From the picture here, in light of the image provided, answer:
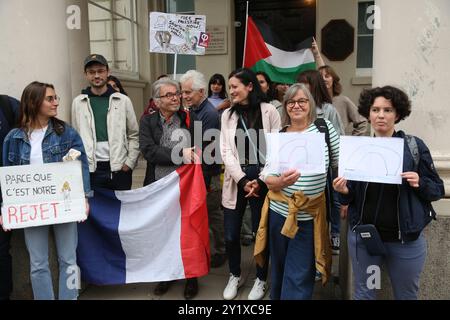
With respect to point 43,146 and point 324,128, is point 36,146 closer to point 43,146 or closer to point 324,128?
point 43,146

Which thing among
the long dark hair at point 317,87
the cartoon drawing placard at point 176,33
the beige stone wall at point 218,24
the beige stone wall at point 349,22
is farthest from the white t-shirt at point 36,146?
the beige stone wall at point 349,22

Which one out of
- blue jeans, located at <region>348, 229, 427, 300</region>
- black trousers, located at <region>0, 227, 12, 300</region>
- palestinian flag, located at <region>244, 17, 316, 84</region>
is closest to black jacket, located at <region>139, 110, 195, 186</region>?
black trousers, located at <region>0, 227, 12, 300</region>

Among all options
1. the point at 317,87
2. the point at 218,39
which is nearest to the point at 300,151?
the point at 317,87

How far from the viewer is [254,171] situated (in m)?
3.36

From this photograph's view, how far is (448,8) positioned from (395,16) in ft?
1.17

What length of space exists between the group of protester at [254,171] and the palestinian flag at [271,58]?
130cm

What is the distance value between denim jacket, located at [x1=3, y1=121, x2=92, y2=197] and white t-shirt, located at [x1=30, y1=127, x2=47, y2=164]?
2 centimetres

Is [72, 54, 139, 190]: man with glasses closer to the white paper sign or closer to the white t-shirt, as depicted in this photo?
the white t-shirt

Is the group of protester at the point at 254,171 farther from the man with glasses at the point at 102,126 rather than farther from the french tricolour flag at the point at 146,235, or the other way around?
the french tricolour flag at the point at 146,235

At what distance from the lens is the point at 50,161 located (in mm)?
3084

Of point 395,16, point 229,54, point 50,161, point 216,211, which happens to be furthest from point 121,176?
point 229,54

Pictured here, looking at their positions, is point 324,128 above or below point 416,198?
above

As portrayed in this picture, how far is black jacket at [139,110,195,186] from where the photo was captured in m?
3.46

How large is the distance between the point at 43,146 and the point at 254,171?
166 cm
